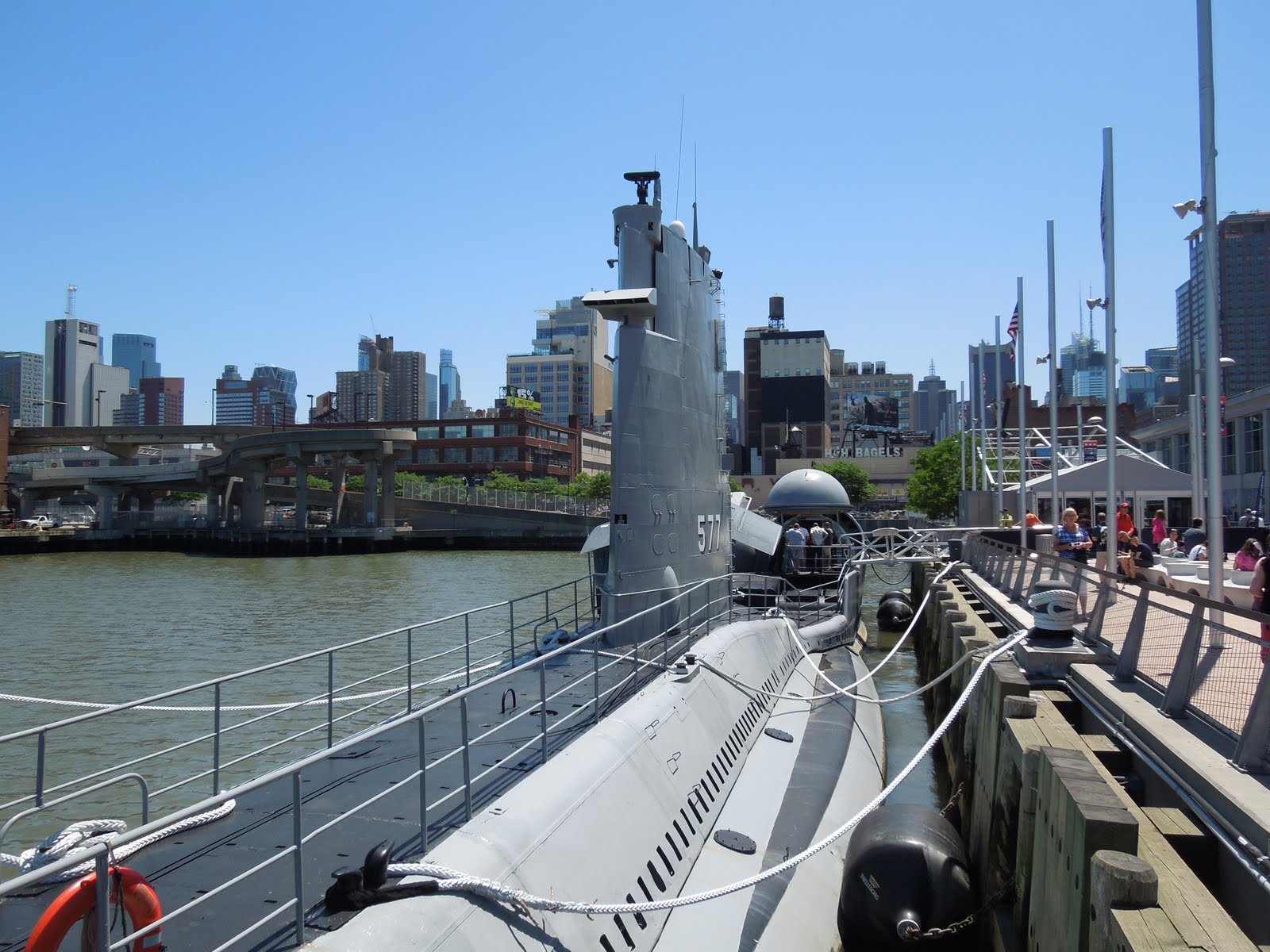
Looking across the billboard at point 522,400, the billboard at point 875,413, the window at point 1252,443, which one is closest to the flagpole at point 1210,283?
the window at point 1252,443

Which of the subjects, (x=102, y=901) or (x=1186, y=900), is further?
(x=1186, y=900)

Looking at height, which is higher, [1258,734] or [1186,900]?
[1258,734]

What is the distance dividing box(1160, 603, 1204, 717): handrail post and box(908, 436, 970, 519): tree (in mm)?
55295

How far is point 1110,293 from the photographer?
14.6 m

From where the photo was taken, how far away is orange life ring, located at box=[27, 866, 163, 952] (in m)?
3.65

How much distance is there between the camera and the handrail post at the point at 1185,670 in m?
6.91

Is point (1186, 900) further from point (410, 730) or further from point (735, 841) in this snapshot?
point (410, 730)

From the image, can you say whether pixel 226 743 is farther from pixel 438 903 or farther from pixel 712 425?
pixel 438 903

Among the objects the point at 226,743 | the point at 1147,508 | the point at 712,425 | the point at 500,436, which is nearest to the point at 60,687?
the point at 226,743

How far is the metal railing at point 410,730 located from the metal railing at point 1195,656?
419 cm

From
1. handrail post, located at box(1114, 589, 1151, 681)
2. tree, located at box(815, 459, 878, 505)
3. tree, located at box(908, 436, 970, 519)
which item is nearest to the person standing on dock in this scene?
handrail post, located at box(1114, 589, 1151, 681)

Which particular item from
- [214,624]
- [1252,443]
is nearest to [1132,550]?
[1252,443]

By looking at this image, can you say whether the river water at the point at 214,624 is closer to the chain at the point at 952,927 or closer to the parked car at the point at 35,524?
the chain at the point at 952,927

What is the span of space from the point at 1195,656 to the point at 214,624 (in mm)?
25539
